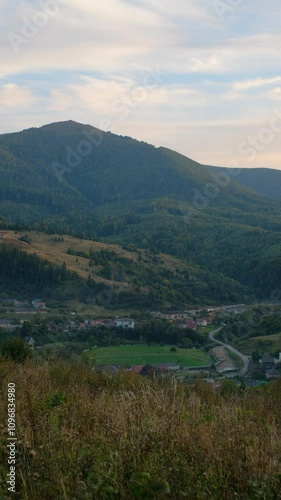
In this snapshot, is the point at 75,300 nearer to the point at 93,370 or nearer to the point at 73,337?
the point at 73,337

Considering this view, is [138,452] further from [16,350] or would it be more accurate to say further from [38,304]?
[38,304]

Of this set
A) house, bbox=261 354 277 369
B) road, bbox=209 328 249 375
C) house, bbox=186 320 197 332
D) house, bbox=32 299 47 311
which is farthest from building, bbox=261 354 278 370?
house, bbox=32 299 47 311

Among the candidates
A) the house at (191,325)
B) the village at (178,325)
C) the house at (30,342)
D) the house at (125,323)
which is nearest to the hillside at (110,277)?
the village at (178,325)

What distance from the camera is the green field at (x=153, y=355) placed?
100 ft

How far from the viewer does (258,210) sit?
15388 cm

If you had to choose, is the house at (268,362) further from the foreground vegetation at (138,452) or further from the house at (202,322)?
the foreground vegetation at (138,452)

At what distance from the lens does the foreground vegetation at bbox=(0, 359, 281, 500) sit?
3.55 m

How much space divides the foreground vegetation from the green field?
24.5 metres

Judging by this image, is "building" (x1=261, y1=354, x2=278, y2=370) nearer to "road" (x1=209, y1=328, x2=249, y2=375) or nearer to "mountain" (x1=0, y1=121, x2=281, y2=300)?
"road" (x1=209, y1=328, x2=249, y2=375)

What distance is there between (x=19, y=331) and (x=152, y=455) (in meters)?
33.9

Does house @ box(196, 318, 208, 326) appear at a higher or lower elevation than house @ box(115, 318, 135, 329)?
lower

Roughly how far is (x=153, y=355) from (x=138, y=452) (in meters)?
30.4

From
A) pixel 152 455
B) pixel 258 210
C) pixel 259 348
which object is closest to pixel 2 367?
pixel 152 455

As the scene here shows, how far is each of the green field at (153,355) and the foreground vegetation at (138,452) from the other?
80.5 feet
